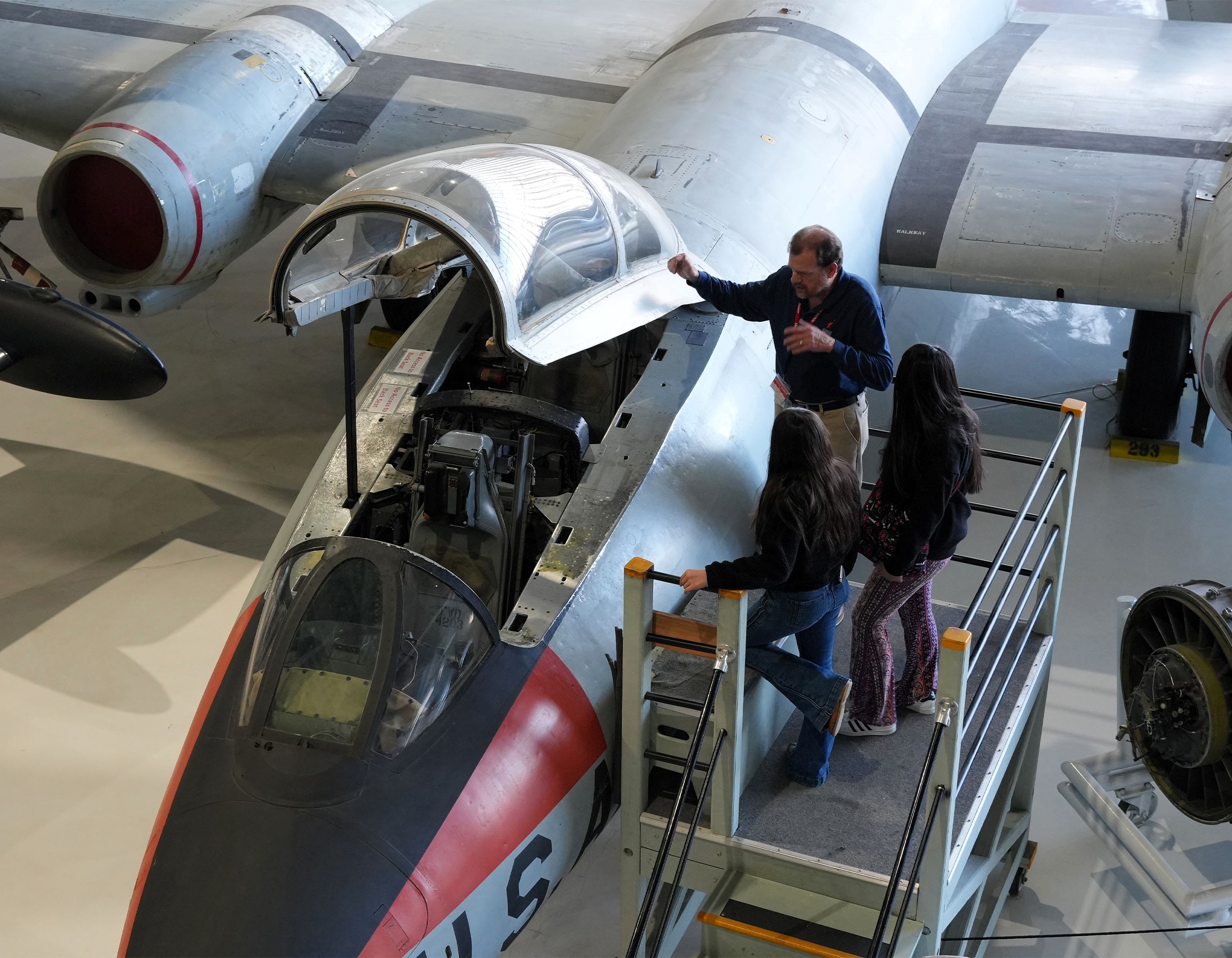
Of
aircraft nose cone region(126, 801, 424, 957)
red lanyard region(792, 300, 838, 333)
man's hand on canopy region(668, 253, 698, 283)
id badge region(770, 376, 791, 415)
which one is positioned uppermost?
man's hand on canopy region(668, 253, 698, 283)

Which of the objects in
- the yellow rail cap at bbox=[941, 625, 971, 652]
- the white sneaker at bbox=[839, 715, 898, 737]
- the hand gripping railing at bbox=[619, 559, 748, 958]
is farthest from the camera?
the white sneaker at bbox=[839, 715, 898, 737]

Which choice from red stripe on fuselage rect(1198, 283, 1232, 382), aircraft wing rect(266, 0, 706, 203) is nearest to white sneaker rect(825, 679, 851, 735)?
red stripe on fuselage rect(1198, 283, 1232, 382)

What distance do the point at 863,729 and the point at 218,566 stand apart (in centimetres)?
516

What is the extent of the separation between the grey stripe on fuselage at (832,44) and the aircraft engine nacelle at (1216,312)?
208 cm

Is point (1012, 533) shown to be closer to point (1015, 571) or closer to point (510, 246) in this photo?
point (1015, 571)

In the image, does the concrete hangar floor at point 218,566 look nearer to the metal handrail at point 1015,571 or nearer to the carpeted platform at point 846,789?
the carpeted platform at point 846,789

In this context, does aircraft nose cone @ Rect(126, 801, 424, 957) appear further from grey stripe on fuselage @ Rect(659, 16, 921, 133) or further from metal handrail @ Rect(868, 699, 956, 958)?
grey stripe on fuselage @ Rect(659, 16, 921, 133)

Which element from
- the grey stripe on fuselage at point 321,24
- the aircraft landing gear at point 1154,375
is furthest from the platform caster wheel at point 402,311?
the aircraft landing gear at point 1154,375

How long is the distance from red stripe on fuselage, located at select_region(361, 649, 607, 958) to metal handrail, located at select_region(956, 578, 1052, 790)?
1295 mm

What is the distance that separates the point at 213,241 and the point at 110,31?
2.82m

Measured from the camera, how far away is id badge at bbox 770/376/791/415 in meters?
5.56

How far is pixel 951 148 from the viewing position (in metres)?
8.62

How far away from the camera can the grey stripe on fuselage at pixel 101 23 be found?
Result: 10.2 metres

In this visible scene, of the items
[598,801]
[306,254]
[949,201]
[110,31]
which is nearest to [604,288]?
[306,254]
